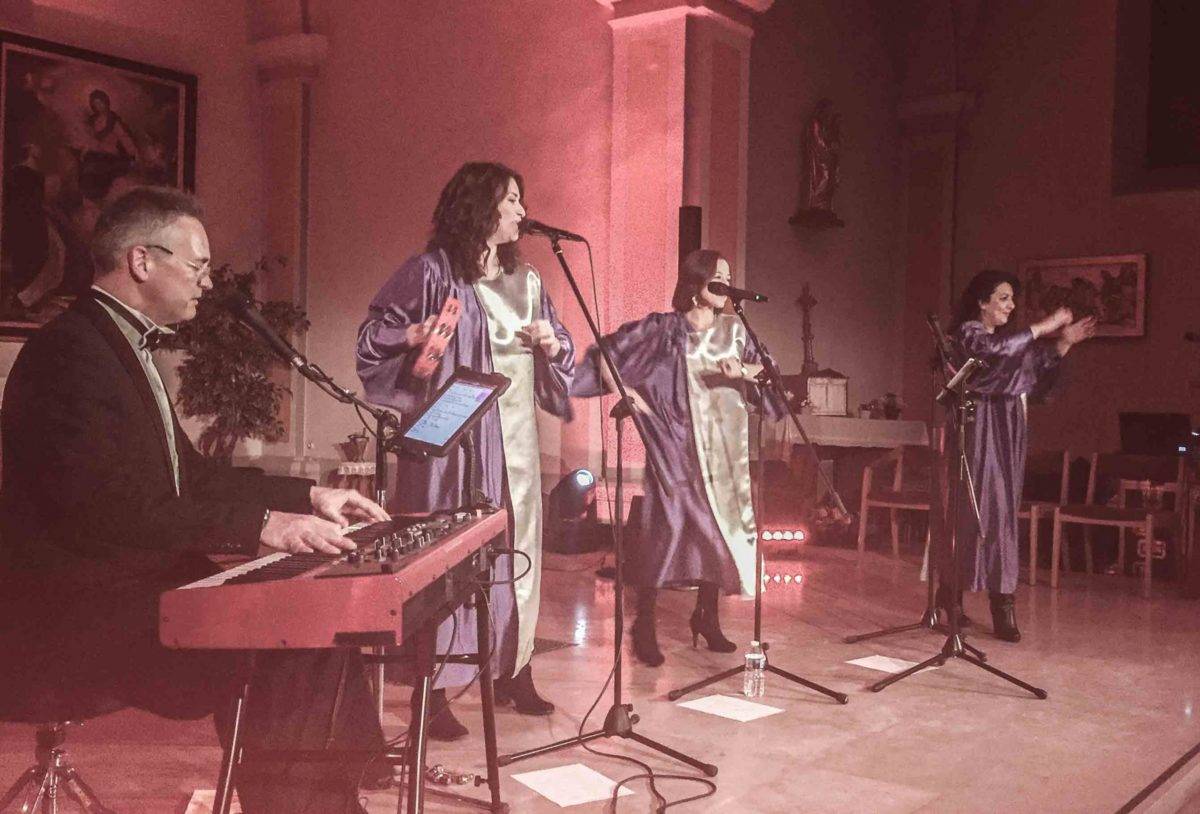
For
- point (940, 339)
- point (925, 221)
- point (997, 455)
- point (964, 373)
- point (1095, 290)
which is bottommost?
point (997, 455)

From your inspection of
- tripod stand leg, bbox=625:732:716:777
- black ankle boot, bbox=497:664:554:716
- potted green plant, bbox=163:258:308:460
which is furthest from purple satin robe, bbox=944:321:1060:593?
potted green plant, bbox=163:258:308:460

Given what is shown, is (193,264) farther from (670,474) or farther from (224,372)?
(224,372)

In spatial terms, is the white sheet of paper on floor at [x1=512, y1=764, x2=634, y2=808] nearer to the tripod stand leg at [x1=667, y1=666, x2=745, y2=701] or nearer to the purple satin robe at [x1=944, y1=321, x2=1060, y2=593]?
the tripod stand leg at [x1=667, y1=666, x2=745, y2=701]

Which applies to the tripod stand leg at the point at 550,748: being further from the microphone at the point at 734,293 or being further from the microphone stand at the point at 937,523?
the microphone stand at the point at 937,523

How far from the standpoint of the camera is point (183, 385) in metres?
8.70

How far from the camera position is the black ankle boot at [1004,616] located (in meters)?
5.07

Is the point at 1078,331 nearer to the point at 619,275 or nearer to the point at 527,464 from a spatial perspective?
the point at 527,464

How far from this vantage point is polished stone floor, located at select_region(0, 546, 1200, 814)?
2.90 metres

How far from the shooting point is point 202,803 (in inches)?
105

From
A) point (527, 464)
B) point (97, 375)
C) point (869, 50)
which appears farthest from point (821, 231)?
point (97, 375)

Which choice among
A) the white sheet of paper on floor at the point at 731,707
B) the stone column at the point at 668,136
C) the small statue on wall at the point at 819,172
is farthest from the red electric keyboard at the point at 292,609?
the small statue on wall at the point at 819,172

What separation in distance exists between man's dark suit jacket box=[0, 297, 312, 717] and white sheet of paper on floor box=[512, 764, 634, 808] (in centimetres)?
114

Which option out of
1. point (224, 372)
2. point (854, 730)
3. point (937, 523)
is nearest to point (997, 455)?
point (937, 523)

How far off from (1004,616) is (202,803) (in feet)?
12.1
